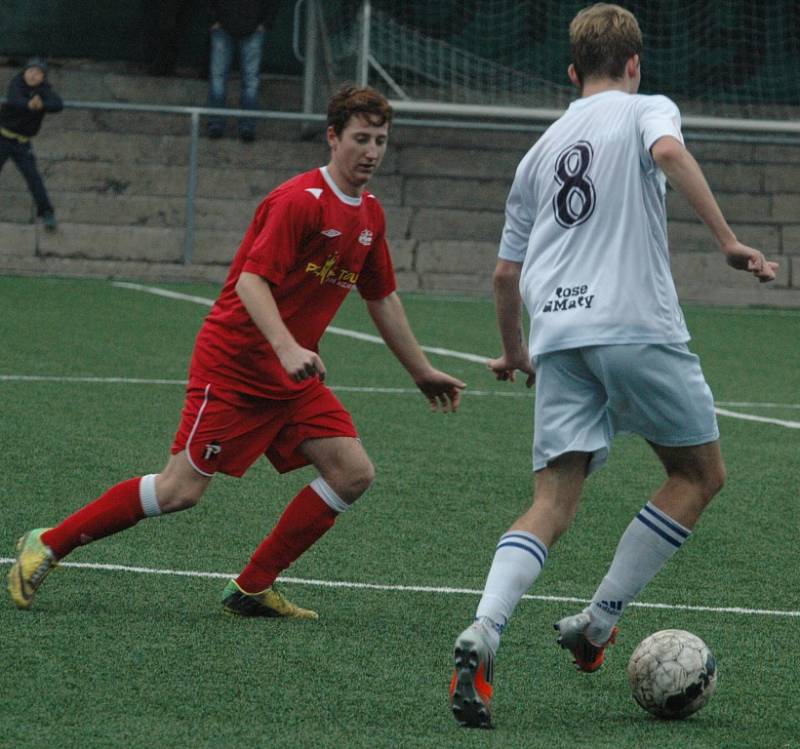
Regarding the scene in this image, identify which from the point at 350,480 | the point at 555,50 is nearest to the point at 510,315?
the point at 350,480

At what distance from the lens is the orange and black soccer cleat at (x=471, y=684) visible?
3844 mm

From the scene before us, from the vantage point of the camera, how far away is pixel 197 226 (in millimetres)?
17516

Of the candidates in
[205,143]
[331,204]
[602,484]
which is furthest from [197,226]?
[331,204]

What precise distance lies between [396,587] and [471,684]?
1.62 meters

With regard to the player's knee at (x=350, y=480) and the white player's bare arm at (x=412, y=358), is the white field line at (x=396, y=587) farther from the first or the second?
the white player's bare arm at (x=412, y=358)

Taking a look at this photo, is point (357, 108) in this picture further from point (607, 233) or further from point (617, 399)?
point (617, 399)

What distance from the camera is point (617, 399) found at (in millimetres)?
4184

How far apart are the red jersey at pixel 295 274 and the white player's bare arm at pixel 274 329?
11 cm

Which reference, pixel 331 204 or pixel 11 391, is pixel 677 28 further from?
pixel 331 204

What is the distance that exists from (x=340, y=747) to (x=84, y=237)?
14.1 m

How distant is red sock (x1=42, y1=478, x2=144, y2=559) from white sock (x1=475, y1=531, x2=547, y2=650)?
1380 mm

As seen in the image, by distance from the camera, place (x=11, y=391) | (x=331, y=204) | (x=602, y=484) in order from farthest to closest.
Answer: (x=11, y=391), (x=602, y=484), (x=331, y=204)

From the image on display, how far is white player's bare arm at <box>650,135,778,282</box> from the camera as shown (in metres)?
→ 3.93

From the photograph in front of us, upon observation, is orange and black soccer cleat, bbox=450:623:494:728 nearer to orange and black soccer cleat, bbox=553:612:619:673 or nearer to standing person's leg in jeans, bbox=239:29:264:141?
orange and black soccer cleat, bbox=553:612:619:673
